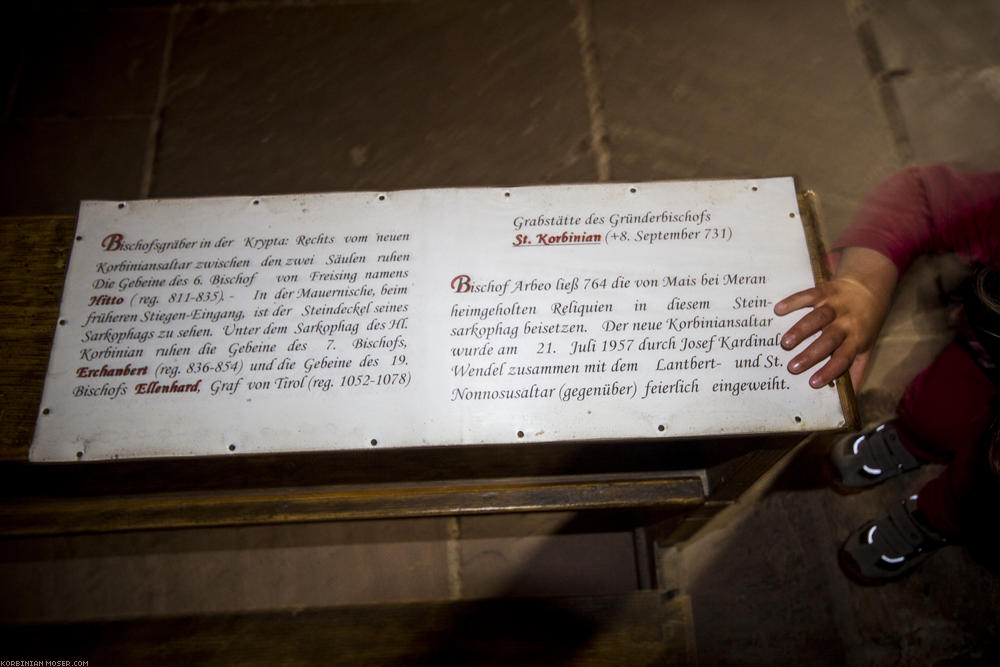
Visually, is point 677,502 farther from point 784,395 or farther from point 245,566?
point 245,566

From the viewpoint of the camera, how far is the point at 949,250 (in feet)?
4.97

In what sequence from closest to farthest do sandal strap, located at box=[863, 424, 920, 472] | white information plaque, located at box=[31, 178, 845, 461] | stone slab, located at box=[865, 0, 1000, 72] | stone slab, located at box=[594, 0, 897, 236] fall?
1. white information plaque, located at box=[31, 178, 845, 461]
2. sandal strap, located at box=[863, 424, 920, 472]
3. stone slab, located at box=[594, 0, 897, 236]
4. stone slab, located at box=[865, 0, 1000, 72]

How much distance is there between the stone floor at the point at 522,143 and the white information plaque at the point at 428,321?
1.06 m

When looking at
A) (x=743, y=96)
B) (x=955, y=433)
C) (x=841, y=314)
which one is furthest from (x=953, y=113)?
(x=841, y=314)

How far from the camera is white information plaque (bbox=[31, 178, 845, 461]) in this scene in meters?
1.12

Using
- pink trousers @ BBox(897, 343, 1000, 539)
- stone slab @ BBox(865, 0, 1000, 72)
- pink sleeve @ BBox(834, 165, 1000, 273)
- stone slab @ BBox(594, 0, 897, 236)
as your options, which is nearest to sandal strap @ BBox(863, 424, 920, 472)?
pink trousers @ BBox(897, 343, 1000, 539)

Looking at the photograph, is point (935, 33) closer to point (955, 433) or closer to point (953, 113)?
point (953, 113)

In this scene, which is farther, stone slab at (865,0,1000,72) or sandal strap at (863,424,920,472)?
stone slab at (865,0,1000,72)

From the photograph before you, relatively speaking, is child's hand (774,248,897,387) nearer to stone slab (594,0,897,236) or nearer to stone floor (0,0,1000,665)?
stone floor (0,0,1000,665)

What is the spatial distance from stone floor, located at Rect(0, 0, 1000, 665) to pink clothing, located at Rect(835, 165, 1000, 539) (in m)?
0.35

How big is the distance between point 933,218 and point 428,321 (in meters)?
1.32

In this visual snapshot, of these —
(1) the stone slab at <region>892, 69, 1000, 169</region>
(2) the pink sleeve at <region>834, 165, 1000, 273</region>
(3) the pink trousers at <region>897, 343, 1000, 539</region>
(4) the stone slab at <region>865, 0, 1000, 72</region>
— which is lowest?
(3) the pink trousers at <region>897, 343, 1000, 539</region>

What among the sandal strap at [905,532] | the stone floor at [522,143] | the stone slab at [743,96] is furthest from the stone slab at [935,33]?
the sandal strap at [905,532]

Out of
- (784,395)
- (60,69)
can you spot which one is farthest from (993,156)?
(60,69)
